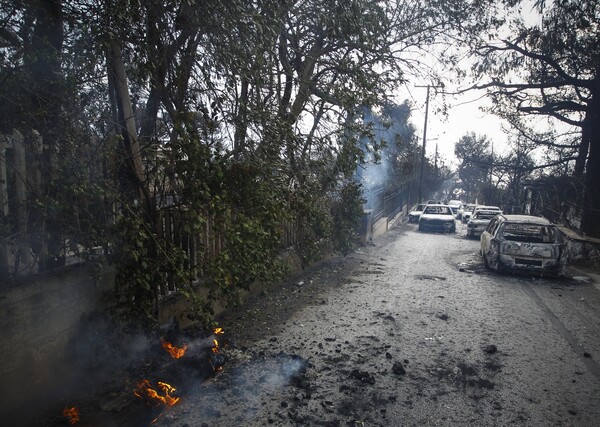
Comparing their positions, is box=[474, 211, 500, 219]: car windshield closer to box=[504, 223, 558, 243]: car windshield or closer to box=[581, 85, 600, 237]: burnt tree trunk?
box=[581, 85, 600, 237]: burnt tree trunk

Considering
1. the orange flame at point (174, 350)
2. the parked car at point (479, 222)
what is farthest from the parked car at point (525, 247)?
the parked car at point (479, 222)

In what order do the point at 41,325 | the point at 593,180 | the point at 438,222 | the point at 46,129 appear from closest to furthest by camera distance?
1. the point at 41,325
2. the point at 46,129
3. the point at 593,180
4. the point at 438,222

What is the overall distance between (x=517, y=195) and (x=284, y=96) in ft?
77.8

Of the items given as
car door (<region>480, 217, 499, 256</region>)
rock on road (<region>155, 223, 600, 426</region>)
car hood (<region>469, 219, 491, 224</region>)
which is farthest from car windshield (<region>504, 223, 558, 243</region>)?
car hood (<region>469, 219, 491, 224</region>)

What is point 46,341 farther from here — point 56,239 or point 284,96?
point 284,96

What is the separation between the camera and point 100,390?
4.00 m

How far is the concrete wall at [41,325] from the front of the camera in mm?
3379

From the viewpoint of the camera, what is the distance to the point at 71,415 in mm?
3457

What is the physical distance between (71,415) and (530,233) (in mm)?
11132

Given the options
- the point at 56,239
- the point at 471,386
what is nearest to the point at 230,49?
the point at 56,239

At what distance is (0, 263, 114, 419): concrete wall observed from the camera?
133 inches

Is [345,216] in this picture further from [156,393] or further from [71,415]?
[71,415]

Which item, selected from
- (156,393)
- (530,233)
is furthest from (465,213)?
(156,393)

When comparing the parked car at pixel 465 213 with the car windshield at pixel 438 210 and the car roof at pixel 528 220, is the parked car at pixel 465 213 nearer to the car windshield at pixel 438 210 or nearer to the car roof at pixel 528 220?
the car windshield at pixel 438 210
